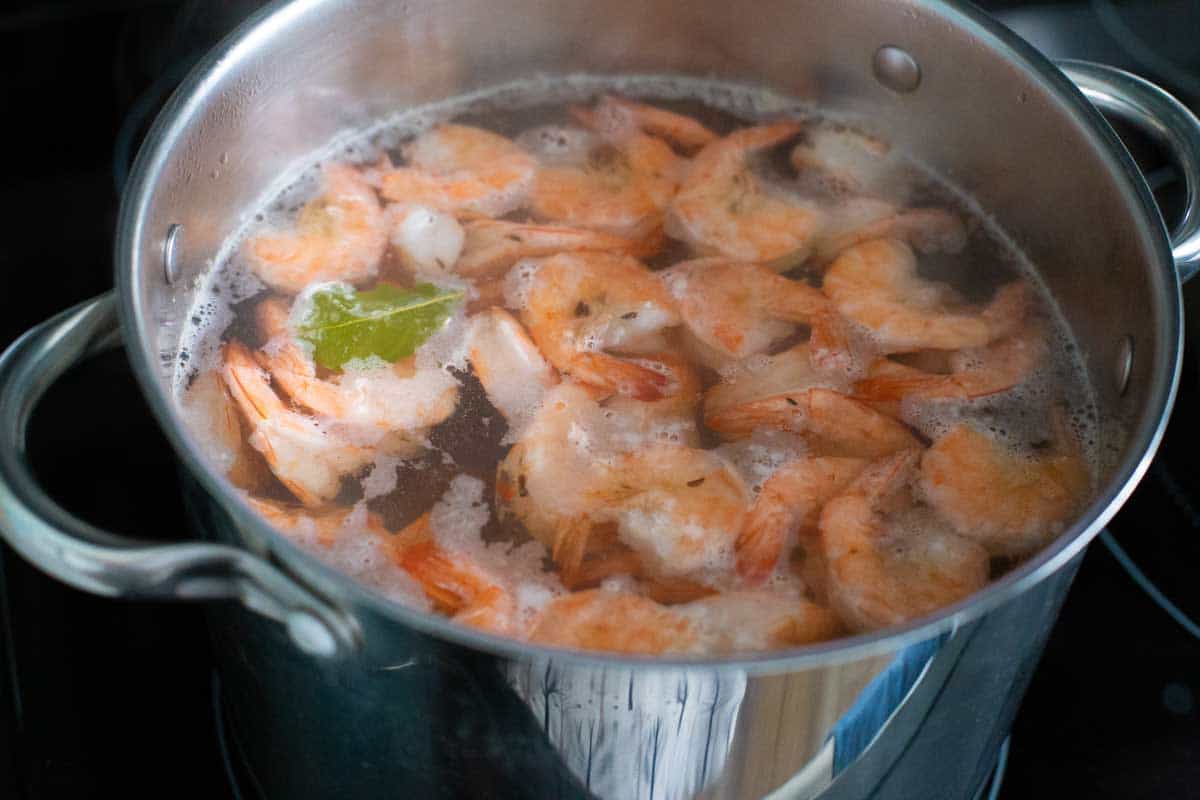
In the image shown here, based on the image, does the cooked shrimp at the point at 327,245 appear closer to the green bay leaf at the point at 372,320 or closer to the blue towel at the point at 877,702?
the green bay leaf at the point at 372,320

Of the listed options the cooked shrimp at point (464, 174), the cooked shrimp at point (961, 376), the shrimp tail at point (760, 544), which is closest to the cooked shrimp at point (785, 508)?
the shrimp tail at point (760, 544)

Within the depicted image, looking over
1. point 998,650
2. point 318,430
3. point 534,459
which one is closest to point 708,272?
point 534,459

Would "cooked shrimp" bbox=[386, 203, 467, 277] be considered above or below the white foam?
above

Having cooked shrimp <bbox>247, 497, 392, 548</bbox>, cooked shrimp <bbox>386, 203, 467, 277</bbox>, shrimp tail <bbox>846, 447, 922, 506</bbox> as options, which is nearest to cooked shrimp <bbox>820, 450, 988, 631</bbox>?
shrimp tail <bbox>846, 447, 922, 506</bbox>

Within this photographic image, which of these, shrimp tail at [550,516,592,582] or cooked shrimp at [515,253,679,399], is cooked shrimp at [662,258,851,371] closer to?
cooked shrimp at [515,253,679,399]

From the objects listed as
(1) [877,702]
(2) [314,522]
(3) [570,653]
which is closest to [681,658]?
(3) [570,653]
